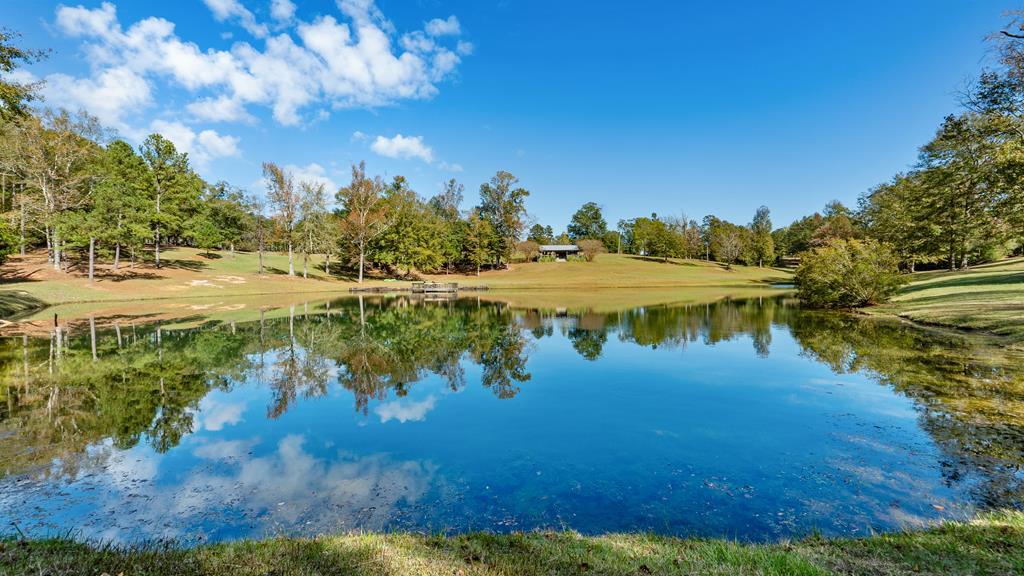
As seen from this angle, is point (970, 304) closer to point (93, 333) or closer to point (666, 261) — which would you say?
point (93, 333)

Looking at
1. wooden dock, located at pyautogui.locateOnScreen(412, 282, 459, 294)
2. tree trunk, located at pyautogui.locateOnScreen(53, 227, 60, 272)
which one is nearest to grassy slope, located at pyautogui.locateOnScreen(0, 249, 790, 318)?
tree trunk, located at pyautogui.locateOnScreen(53, 227, 60, 272)

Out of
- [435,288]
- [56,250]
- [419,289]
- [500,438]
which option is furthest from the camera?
[419,289]

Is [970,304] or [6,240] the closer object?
[970,304]

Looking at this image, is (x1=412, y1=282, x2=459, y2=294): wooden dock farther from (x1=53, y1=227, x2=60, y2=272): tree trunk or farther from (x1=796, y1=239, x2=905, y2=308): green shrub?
(x1=796, y1=239, x2=905, y2=308): green shrub

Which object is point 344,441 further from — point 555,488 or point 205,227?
point 205,227

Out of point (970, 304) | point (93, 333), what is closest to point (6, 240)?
point (93, 333)

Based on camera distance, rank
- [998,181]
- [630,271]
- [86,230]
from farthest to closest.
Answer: [630,271], [86,230], [998,181]

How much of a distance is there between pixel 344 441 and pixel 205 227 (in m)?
63.9

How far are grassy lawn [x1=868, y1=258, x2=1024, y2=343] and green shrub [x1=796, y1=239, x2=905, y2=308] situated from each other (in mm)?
1318

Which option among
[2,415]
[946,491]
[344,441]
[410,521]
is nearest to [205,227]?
[2,415]

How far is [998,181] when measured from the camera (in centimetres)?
2233

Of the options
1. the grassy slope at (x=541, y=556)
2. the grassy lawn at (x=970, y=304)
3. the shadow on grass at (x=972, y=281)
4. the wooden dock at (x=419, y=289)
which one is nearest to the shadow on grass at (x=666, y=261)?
the wooden dock at (x=419, y=289)

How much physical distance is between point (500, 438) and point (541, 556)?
5.10m

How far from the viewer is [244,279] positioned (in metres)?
53.0
